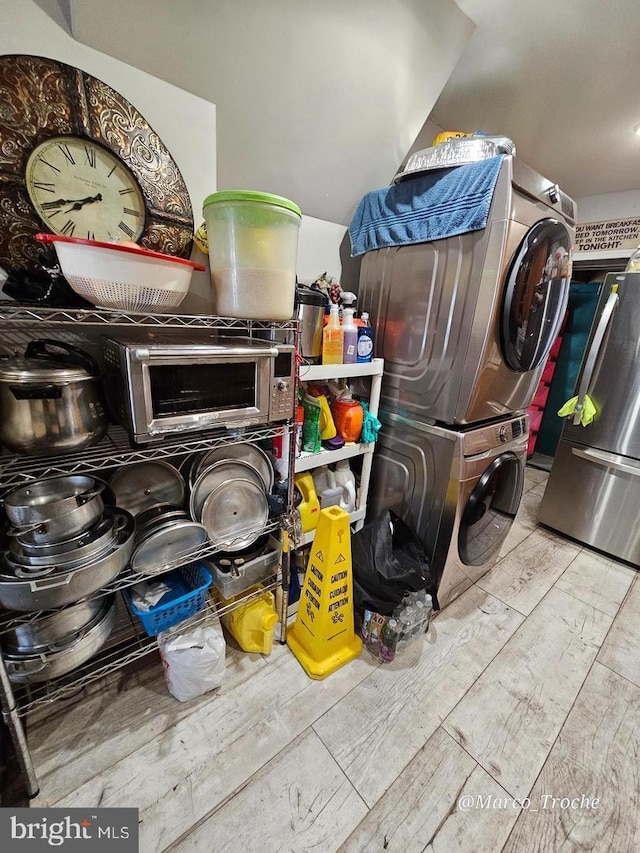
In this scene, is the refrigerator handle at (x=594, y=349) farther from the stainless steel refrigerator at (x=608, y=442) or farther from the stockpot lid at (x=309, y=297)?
the stockpot lid at (x=309, y=297)

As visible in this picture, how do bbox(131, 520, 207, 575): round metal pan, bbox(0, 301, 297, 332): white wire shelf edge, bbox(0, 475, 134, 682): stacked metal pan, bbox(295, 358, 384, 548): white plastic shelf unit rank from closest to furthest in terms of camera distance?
1. bbox(0, 301, 297, 332): white wire shelf edge
2. bbox(0, 475, 134, 682): stacked metal pan
3. bbox(131, 520, 207, 575): round metal pan
4. bbox(295, 358, 384, 548): white plastic shelf unit

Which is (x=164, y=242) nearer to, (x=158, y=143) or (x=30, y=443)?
(x=158, y=143)

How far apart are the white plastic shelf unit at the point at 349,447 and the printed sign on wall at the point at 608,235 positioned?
2.74 metres

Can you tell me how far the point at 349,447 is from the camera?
4.75ft

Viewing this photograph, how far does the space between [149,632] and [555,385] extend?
12.4 feet

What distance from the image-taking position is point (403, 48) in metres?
1.20

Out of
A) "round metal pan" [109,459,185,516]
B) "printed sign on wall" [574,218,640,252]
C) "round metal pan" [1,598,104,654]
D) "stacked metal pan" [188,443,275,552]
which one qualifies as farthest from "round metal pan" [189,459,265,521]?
"printed sign on wall" [574,218,640,252]

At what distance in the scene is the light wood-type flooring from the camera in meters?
0.88

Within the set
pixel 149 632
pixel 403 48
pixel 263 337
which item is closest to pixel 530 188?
pixel 403 48

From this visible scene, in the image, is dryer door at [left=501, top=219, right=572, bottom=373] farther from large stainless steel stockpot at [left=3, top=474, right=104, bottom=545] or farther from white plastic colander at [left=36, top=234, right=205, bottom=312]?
large stainless steel stockpot at [left=3, top=474, right=104, bottom=545]
